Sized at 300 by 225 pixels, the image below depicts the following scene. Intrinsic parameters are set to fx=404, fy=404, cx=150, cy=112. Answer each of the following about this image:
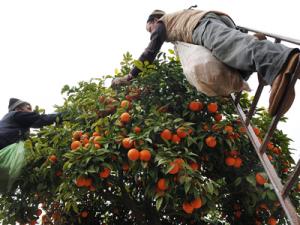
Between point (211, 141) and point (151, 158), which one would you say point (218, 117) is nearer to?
point (211, 141)

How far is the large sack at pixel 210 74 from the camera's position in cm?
268

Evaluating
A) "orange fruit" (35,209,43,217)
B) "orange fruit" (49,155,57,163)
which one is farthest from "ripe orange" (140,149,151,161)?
"orange fruit" (35,209,43,217)

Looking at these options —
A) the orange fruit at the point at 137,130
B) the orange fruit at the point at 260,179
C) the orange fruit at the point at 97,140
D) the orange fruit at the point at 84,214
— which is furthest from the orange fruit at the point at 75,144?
the orange fruit at the point at 260,179

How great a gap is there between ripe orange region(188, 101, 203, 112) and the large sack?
0.92m

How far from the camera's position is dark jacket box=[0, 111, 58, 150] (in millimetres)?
4535

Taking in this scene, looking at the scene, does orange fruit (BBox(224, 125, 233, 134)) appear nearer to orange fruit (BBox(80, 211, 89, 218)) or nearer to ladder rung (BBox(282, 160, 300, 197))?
ladder rung (BBox(282, 160, 300, 197))

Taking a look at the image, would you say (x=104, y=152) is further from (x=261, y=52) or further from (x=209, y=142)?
(x=261, y=52)

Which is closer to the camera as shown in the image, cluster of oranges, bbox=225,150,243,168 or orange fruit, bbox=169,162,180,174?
orange fruit, bbox=169,162,180,174

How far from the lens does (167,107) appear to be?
13.3ft

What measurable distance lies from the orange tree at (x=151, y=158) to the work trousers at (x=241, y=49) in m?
0.95

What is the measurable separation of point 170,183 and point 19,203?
6.46 feet

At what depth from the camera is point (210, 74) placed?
2736 millimetres

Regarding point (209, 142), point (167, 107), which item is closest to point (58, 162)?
point (167, 107)

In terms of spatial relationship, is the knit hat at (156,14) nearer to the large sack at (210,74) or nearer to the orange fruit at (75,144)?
the large sack at (210,74)
